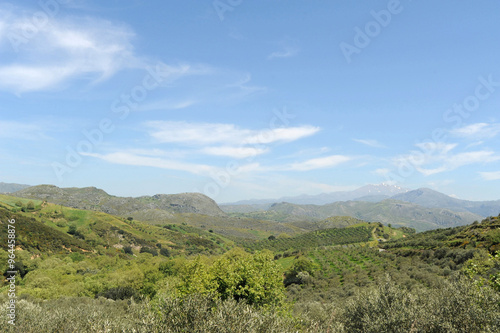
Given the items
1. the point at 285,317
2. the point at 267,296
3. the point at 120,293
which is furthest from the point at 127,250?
the point at 285,317

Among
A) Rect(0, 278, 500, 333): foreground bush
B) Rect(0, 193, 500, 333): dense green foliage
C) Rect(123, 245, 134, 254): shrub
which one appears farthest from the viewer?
Rect(123, 245, 134, 254): shrub

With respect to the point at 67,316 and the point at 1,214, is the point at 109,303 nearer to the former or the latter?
the point at 67,316

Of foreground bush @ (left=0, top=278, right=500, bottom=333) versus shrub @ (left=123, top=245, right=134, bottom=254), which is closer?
foreground bush @ (left=0, top=278, right=500, bottom=333)

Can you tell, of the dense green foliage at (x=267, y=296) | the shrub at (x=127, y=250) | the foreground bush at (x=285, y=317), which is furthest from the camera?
the shrub at (x=127, y=250)

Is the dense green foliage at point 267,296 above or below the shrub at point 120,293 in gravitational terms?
above

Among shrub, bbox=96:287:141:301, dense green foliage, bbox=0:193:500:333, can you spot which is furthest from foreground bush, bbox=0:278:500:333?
shrub, bbox=96:287:141:301

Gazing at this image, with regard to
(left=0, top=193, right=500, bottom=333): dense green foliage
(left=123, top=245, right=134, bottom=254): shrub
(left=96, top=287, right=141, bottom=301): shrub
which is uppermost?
(left=0, top=193, right=500, bottom=333): dense green foliage

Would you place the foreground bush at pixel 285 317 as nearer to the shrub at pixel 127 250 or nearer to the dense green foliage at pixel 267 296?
the dense green foliage at pixel 267 296

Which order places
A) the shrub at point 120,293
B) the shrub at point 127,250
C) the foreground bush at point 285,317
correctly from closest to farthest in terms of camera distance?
the foreground bush at point 285,317
the shrub at point 120,293
the shrub at point 127,250

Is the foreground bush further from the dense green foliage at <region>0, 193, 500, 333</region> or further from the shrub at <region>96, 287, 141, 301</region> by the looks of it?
the shrub at <region>96, 287, 141, 301</region>

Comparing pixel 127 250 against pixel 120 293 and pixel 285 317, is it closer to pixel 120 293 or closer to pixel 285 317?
pixel 120 293

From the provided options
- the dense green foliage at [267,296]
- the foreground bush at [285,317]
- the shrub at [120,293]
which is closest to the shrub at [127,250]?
the dense green foliage at [267,296]

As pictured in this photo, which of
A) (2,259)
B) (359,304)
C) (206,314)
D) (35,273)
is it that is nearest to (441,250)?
(359,304)

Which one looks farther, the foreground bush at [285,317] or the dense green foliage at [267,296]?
the dense green foliage at [267,296]
